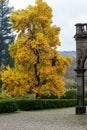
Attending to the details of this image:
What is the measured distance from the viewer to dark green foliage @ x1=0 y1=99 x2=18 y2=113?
33.9 metres

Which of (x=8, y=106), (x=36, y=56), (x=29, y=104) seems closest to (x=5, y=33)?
(x=36, y=56)

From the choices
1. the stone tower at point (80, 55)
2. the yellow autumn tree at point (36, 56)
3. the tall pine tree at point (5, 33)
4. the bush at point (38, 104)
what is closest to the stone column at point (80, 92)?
the stone tower at point (80, 55)

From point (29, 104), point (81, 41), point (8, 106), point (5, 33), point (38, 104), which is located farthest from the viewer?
point (5, 33)

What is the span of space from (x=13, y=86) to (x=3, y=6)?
128ft

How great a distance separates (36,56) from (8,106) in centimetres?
890

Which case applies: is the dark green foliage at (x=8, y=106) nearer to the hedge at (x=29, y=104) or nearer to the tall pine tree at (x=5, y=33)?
the hedge at (x=29, y=104)

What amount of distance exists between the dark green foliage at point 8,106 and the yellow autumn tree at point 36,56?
5793 millimetres

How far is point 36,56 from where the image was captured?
139 ft

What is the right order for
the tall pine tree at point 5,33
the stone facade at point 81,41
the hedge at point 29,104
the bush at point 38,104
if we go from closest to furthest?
the stone facade at point 81,41 → the hedge at point 29,104 → the bush at point 38,104 → the tall pine tree at point 5,33

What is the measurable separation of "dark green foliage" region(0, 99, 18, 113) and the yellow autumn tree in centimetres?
579

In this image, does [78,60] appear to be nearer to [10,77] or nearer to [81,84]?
[81,84]

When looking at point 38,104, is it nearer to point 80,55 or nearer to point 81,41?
point 80,55

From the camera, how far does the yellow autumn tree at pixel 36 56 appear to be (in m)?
41.6

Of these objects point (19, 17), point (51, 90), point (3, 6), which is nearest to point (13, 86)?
point (51, 90)
